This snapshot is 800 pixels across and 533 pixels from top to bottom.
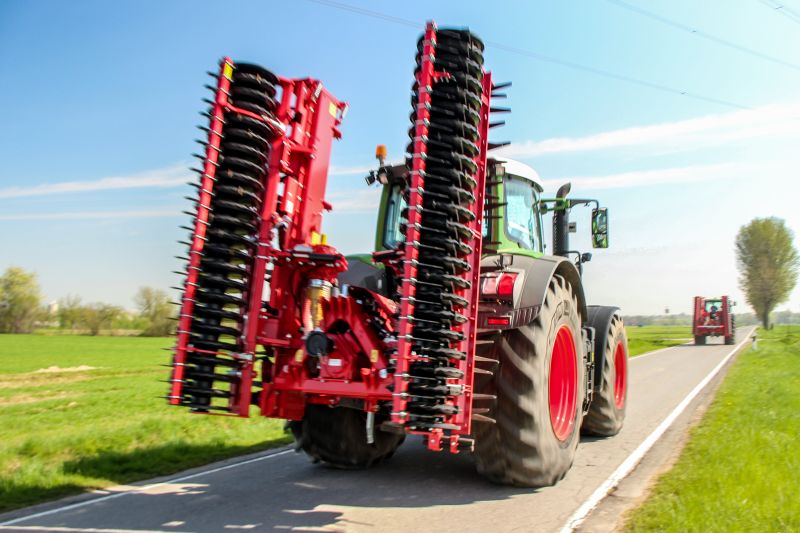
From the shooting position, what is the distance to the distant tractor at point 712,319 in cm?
3597

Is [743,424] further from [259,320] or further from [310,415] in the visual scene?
[259,320]

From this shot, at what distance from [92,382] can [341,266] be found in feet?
54.3

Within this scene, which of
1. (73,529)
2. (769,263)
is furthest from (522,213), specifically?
(769,263)

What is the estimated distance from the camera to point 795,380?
13648 millimetres

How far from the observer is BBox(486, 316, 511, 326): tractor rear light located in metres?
4.71

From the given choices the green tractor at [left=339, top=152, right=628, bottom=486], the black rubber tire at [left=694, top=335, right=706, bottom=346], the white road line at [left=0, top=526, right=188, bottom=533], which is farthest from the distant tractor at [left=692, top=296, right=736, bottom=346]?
the white road line at [left=0, top=526, right=188, bottom=533]

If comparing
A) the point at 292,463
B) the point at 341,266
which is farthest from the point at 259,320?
the point at 292,463

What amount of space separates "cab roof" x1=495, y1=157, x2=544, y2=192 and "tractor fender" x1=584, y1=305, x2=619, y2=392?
1.84 meters

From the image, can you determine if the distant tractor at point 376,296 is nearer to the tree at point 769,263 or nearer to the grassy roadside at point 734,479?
the grassy roadside at point 734,479

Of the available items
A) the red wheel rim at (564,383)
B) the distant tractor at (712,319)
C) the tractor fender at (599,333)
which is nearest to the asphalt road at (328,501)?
the red wheel rim at (564,383)

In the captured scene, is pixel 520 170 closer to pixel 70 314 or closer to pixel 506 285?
Result: pixel 506 285

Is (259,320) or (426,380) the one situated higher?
(259,320)

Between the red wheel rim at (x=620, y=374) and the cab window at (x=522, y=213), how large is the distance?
8.88ft

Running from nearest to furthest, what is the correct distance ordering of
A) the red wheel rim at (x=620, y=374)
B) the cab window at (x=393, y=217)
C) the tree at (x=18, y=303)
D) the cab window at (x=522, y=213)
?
the cab window at (x=522, y=213), the cab window at (x=393, y=217), the red wheel rim at (x=620, y=374), the tree at (x=18, y=303)
